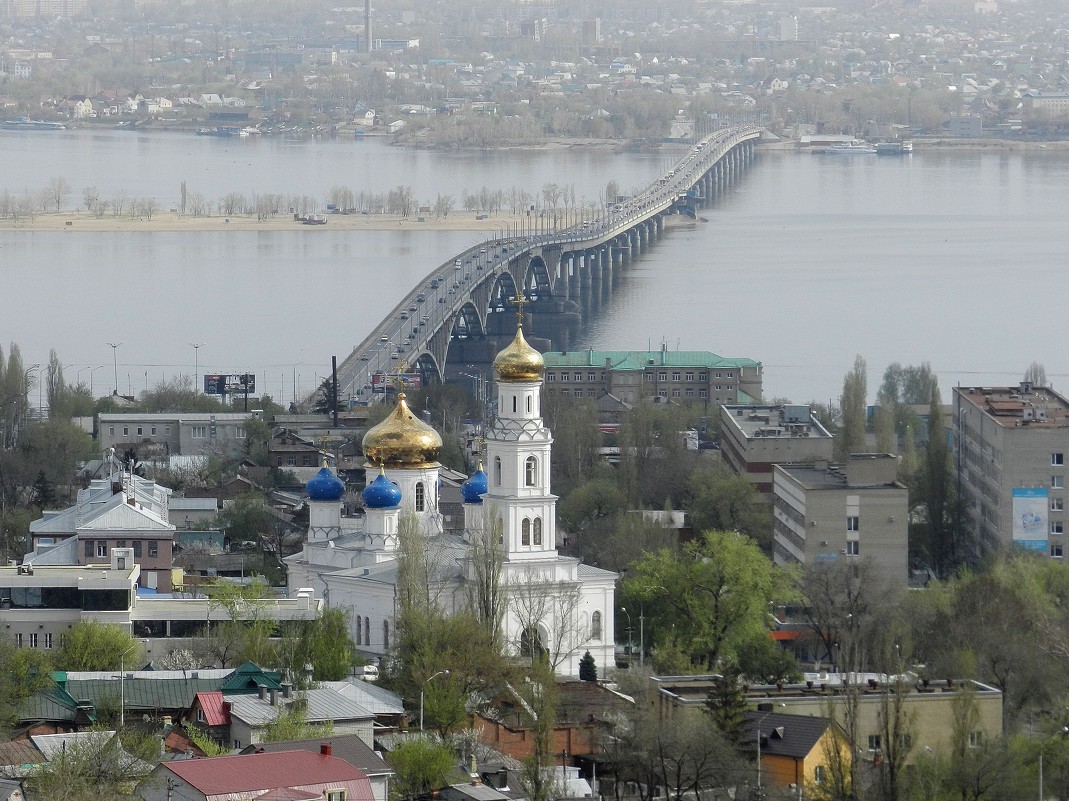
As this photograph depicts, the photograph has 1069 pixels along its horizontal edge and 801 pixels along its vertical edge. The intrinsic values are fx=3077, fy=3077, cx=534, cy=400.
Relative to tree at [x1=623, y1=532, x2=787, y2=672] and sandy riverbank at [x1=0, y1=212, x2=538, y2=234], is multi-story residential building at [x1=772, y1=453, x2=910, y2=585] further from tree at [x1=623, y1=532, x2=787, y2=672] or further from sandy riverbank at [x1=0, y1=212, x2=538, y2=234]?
sandy riverbank at [x1=0, y1=212, x2=538, y2=234]

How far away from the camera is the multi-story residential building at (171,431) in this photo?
2803cm

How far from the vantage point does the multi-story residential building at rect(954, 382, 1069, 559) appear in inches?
840

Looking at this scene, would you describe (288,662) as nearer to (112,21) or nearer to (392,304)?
(392,304)

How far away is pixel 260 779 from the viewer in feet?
33.9

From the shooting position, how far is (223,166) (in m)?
79.6

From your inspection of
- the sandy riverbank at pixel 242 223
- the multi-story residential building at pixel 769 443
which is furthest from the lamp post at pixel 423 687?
the sandy riverbank at pixel 242 223

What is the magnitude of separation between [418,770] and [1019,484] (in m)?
10.9

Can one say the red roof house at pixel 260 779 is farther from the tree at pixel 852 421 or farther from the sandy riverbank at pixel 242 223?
the sandy riverbank at pixel 242 223

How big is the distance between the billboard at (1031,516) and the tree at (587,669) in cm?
654

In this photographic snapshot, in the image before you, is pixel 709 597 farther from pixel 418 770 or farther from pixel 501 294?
pixel 501 294

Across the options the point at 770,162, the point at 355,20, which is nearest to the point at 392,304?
the point at 770,162

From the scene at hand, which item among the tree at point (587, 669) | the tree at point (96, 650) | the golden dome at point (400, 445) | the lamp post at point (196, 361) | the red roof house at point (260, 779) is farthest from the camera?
the lamp post at point (196, 361)

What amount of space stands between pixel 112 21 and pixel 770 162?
223 feet

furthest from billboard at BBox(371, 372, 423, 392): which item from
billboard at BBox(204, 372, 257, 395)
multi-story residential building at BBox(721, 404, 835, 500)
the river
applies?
multi-story residential building at BBox(721, 404, 835, 500)
